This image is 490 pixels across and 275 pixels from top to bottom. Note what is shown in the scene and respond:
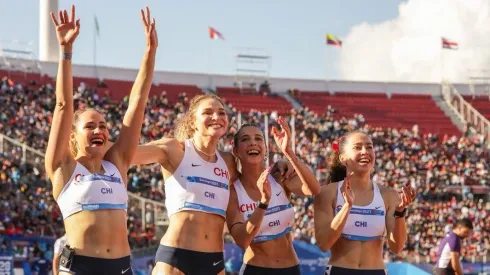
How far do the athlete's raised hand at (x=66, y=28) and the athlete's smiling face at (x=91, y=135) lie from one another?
0.57 metres

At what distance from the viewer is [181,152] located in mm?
7289

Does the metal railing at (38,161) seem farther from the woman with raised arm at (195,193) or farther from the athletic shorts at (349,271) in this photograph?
the woman with raised arm at (195,193)

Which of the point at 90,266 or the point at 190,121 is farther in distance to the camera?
the point at 190,121

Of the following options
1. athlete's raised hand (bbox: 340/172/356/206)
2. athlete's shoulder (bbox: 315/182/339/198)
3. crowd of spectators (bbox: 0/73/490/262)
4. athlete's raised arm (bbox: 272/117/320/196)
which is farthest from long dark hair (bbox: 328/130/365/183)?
crowd of spectators (bbox: 0/73/490/262)

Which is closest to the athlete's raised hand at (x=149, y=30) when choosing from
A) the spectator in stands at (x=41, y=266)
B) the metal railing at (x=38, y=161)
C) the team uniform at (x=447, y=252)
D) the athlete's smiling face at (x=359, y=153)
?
the athlete's smiling face at (x=359, y=153)

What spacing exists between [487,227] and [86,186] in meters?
28.7

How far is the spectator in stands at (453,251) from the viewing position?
40.7ft

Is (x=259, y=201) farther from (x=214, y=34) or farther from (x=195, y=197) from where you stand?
(x=214, y=34)

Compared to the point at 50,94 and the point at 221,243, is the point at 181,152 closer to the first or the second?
the point at 221,243

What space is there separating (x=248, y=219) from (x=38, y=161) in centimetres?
2094

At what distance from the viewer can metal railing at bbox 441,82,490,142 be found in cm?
4869

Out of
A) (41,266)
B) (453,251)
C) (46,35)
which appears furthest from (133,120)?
(46,35)

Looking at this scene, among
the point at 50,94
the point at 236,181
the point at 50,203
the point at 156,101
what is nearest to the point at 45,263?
the point at 50,203

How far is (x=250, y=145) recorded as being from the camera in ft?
24.7
